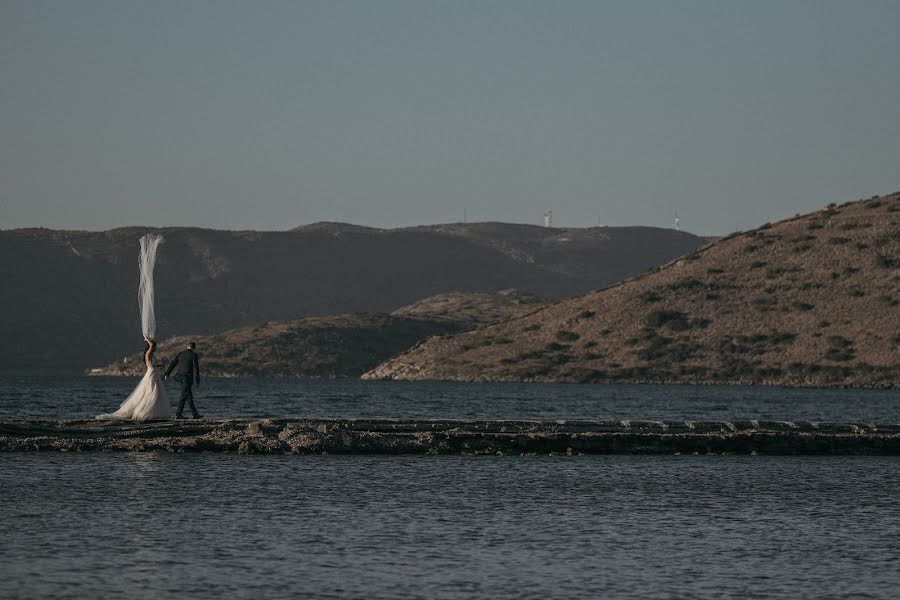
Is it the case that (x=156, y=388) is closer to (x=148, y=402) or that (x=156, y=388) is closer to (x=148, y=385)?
(x=148, y=385)

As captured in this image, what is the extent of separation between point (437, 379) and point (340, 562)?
163 m

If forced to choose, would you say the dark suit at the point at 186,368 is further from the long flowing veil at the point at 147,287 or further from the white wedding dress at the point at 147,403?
the long flowing veil at the point at 147,287

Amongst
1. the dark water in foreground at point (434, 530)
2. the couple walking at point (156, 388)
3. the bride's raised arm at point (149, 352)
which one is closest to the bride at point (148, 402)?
the couple walking at point (156, 388)

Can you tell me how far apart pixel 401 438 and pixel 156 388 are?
6.62m

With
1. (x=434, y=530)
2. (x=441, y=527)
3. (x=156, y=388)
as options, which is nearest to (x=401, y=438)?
(x=156, y=388)

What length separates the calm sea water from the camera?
1697 centimetres

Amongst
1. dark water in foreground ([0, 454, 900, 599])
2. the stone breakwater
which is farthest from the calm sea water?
the stone breakwater

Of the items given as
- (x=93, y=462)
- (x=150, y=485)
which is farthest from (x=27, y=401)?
(x=150, y=485)

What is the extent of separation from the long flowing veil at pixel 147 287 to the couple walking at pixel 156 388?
1.20 feet

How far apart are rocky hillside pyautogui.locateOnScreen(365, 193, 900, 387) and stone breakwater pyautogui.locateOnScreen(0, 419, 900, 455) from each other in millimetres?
108785

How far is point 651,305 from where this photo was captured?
169m

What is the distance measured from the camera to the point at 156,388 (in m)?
38.3

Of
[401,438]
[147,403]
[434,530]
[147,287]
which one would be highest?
[147,287]

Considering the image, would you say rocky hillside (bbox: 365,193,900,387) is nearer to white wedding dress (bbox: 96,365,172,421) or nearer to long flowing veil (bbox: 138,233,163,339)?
long flowing veil (bbox: 138,233,163,339)
